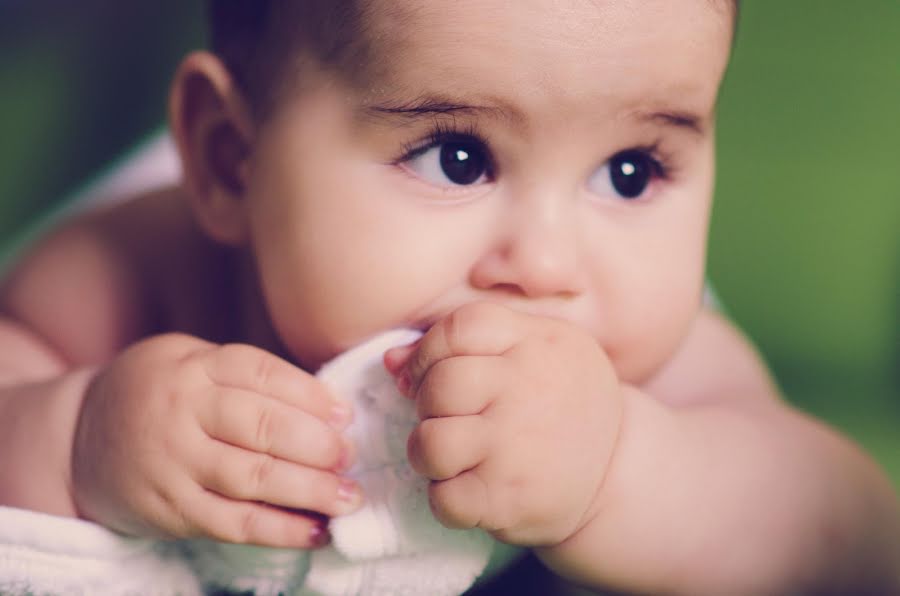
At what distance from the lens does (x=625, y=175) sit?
2.42 ft

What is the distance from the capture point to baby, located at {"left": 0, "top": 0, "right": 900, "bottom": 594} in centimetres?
63

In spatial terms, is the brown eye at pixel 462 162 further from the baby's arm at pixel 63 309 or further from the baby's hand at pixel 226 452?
Result: the baby's arm at pixel 63 309

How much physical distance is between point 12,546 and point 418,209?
0.35 m

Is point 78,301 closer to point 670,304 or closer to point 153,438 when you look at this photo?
point 153,438

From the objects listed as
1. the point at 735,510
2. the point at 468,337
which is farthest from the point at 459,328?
the point at 735,510

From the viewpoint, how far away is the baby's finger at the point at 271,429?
2.08 ft

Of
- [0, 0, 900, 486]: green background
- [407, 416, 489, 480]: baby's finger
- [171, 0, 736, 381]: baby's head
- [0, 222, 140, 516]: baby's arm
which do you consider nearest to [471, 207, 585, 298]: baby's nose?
[171, 0, 736, 381]: baby's head

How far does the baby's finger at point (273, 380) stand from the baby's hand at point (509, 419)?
1.9 inches

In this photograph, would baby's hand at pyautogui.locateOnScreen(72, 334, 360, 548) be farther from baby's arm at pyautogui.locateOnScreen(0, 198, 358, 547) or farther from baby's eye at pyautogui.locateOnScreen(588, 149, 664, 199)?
baby's eye at pyautogui.locateOnScreen(588, 149, 664, 199)

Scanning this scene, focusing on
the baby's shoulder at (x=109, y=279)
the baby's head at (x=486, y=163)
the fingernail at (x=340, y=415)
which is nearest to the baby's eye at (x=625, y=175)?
the baby's head at (x=486, y=163)

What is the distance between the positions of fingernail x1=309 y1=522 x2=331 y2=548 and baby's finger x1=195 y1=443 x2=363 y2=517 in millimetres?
22

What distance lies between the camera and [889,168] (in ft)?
3.89

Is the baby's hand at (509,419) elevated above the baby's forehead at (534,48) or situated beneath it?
situated beneath

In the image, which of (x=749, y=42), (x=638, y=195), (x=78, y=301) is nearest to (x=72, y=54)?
(x=78, y=301)
